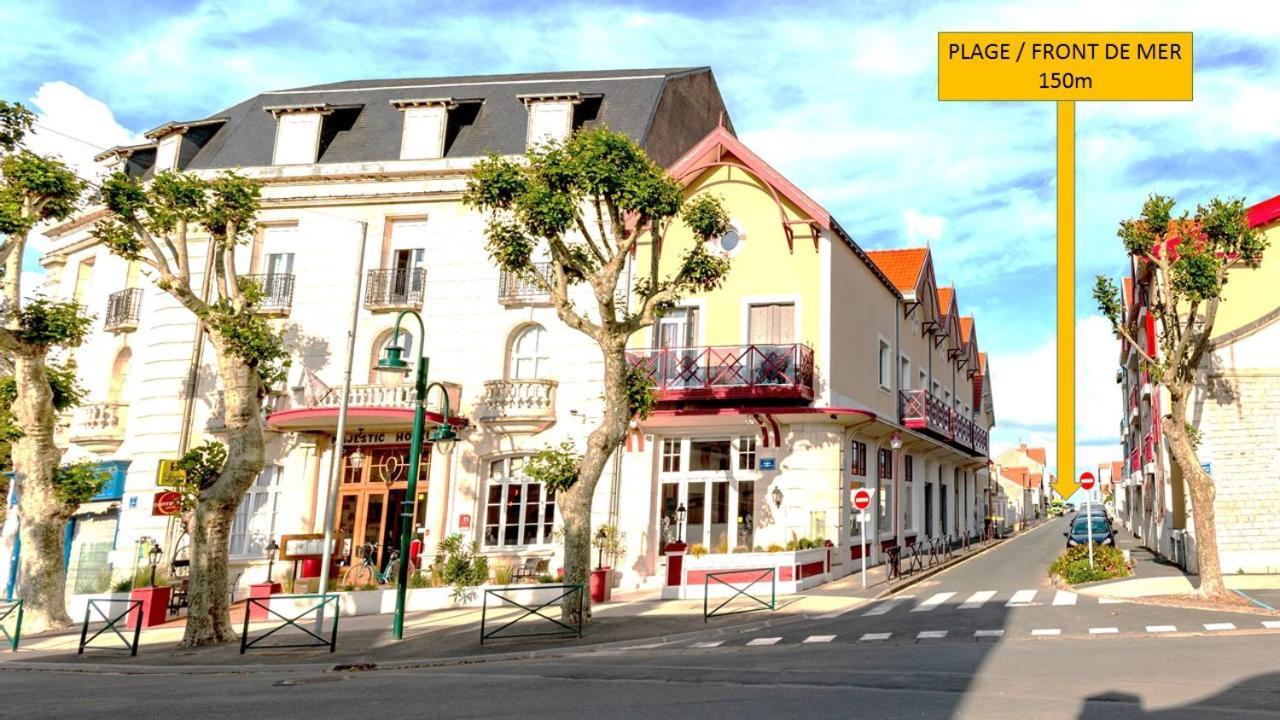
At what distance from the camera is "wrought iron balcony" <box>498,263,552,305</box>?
883 inches

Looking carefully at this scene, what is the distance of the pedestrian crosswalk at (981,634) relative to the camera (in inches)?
489

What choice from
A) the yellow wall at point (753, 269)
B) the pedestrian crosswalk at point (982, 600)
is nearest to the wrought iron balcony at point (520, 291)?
the yellow wall at point (753, 269)

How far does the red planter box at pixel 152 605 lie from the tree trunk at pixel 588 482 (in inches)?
349

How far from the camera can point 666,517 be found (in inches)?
845

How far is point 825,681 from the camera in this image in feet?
30.8

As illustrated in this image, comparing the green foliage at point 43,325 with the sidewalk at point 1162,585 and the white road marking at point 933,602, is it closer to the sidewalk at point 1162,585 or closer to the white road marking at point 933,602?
the white road marking at point 933,602

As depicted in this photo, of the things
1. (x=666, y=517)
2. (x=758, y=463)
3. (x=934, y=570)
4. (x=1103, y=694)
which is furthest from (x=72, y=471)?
(x=934, y=570)

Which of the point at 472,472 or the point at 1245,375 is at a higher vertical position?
the point at 1245,375

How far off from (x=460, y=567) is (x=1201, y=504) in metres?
14.3

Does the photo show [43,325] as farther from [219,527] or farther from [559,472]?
[559,472]

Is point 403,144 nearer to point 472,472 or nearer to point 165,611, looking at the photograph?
point 472,472

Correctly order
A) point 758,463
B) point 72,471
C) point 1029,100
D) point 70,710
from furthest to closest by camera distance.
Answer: point 758,463
point 72,471
point 70,710
point 1029,100

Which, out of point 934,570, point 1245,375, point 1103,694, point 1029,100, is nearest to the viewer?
point 1029,100

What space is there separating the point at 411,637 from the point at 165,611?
6709 millimetres
